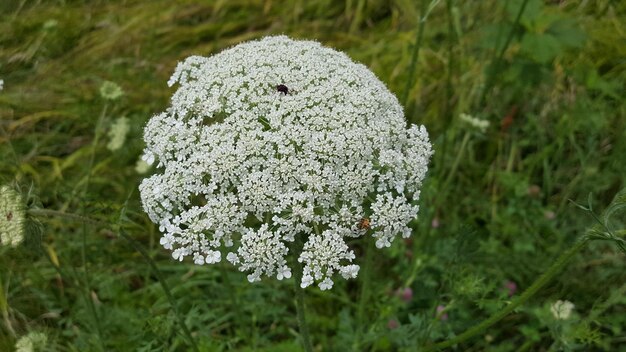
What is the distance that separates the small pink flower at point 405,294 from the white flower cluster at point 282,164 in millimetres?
1626

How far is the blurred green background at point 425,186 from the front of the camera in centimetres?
397

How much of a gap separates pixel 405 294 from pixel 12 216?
285 centimetres

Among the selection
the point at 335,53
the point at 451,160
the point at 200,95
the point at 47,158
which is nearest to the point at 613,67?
the point at 451,160

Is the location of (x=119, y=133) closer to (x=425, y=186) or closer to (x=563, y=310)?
(x=425, y=186)

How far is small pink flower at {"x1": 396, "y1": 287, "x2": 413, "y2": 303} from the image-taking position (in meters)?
4.36

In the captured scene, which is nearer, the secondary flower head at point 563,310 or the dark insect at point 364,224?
the dark insect at point 364,224

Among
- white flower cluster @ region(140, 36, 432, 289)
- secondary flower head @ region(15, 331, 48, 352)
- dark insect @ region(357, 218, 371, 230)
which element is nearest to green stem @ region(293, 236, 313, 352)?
white flower cluster @ region(140, 36, 432, 289)

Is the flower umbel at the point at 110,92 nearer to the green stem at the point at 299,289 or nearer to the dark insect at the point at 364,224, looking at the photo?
the green stem at the point at 299,289

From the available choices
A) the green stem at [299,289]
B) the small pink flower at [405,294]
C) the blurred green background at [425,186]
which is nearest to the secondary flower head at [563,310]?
the blurred green background at [425,186]

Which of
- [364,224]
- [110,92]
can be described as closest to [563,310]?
[364,224]

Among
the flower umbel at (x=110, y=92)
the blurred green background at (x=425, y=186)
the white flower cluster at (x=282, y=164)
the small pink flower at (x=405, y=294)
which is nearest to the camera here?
the white flower cluster at (x=282, y=164)

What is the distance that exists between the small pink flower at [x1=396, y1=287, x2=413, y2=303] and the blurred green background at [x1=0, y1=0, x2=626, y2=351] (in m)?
0.06

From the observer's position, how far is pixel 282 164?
8.39 feet

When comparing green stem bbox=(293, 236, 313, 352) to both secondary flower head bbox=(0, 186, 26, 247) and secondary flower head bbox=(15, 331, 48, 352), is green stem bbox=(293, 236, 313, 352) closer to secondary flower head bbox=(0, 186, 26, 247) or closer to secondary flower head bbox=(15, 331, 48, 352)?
secondary flower head bbox=(0, 186, 26, 247)
